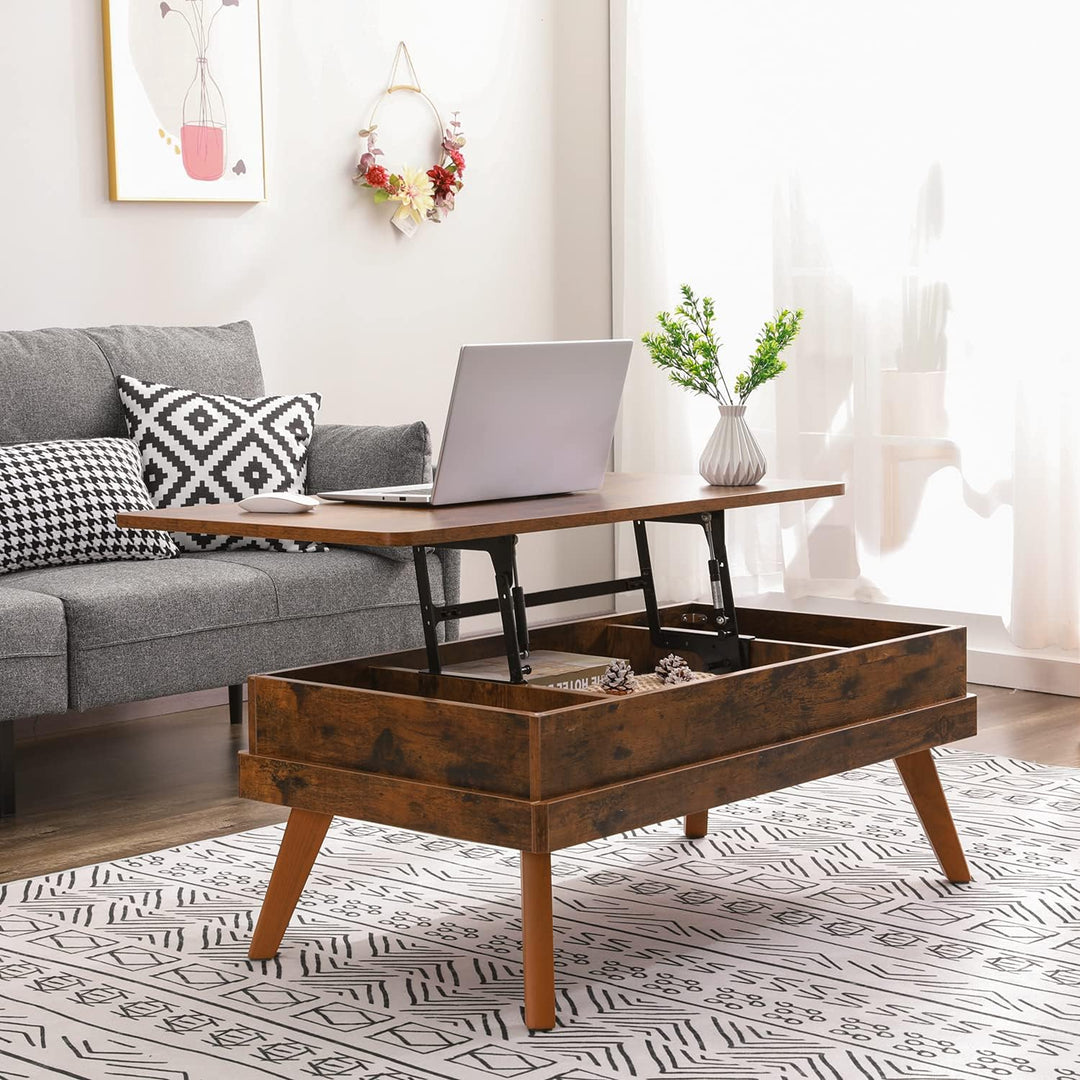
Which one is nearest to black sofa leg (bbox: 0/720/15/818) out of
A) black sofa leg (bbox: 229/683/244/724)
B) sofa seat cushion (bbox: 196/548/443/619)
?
sofa seat cushion (bbox: 196/548/443/619)

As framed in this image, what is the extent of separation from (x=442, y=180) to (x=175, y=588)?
193cm

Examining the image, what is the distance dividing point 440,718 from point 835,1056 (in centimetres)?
62

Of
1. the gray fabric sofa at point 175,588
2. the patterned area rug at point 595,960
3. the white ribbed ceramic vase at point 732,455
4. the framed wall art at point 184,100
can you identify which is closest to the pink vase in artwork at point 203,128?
the framed wall art at point 184,100

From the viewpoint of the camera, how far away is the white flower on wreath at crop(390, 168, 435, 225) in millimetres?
A: 4633

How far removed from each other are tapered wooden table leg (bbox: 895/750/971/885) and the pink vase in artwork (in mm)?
2505

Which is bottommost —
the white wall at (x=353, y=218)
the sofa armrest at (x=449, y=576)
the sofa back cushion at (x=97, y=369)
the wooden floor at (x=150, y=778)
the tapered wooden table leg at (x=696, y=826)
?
the wooden floor at (x=150, y=778)

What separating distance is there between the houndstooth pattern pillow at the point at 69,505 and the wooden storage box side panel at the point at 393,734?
1.28m

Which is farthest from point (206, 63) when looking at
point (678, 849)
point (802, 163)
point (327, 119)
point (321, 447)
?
point (678, 849)

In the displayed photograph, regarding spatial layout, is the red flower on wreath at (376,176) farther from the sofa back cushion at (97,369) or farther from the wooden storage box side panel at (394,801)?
the wooden storage box side panel at (394,801)

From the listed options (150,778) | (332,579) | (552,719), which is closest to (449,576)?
(332,579)

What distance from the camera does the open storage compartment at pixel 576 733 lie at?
198cm

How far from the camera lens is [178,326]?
4.04m

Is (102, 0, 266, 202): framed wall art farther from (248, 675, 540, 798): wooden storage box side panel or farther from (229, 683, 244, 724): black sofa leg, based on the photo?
(248, 675, 540, 798): wooden storage box side panel

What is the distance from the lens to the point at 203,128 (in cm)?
415
